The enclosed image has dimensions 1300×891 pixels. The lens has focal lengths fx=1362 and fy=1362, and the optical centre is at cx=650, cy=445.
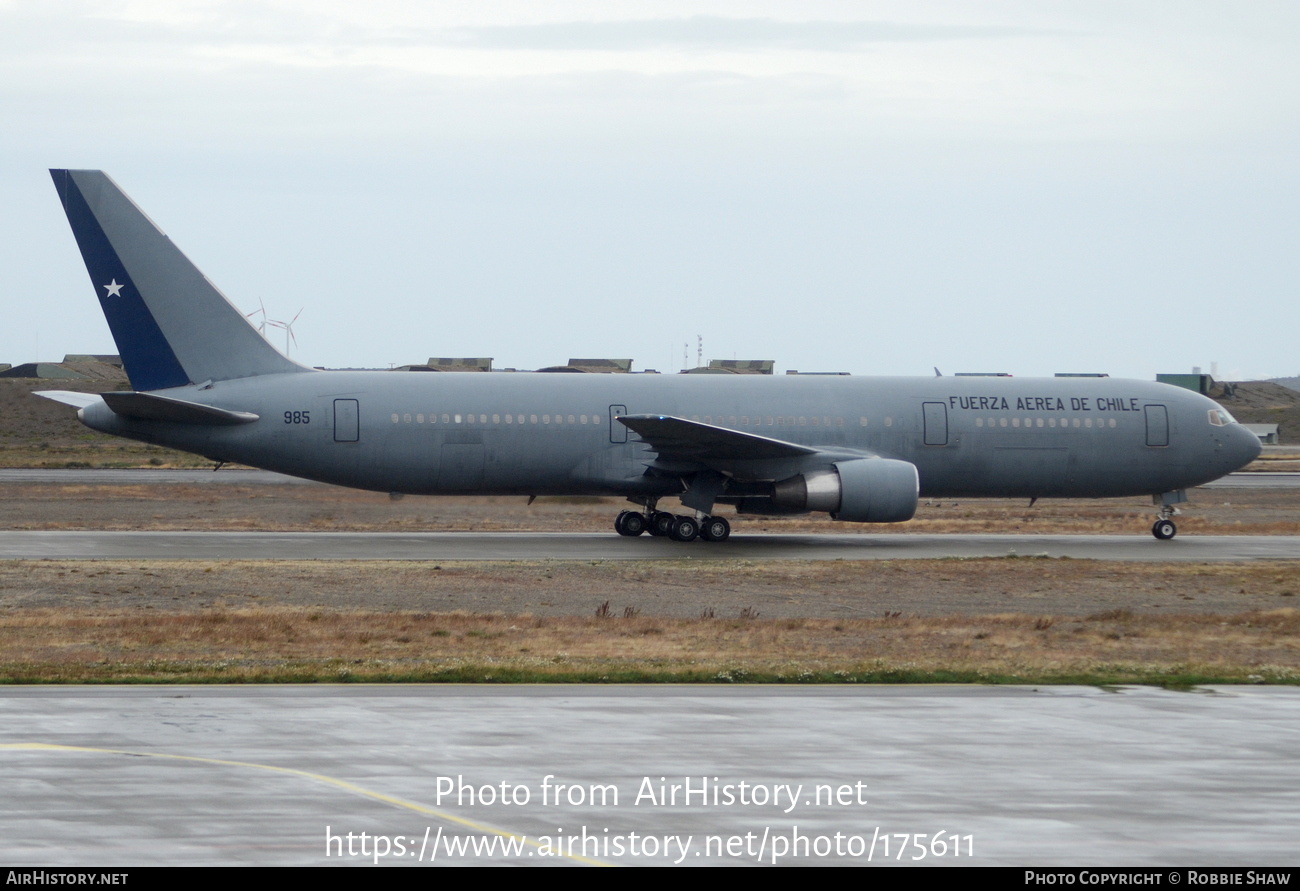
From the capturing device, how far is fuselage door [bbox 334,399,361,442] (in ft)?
101

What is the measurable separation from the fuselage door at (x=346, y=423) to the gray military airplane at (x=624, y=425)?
3cm

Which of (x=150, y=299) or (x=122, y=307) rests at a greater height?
(x=150, y=299)

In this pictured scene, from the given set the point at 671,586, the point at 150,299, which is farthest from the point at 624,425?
the point at 150,299

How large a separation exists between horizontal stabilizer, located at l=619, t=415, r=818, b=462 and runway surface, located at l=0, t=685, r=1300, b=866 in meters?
15.9

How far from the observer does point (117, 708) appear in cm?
1237

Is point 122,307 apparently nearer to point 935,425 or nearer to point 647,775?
point 935,425

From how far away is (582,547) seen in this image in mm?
30422

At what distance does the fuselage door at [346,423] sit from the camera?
3066cm

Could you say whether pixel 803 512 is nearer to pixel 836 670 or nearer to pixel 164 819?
pixel 836 670

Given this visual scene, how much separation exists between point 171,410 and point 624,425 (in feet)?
32.3

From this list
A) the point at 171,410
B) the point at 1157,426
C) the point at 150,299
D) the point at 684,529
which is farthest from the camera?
the point at 1157,426

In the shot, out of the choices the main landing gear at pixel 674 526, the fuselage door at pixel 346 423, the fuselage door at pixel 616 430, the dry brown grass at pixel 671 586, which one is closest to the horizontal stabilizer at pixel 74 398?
the fuselage door at pixel 346 423

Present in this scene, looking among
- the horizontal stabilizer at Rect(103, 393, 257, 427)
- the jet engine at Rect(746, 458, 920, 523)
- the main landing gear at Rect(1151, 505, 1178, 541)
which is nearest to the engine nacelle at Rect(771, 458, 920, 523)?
the jet engine at Rect(746, 458, 920, 523)
